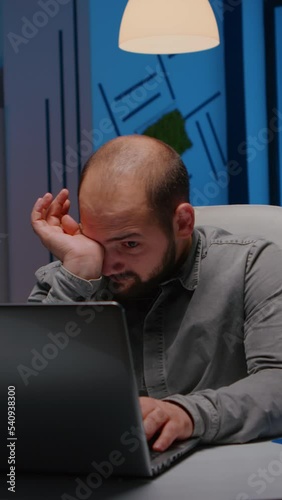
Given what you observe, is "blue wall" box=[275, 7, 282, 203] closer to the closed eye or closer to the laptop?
the closed eye

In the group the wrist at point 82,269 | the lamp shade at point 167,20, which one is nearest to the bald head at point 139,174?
the wrist at point 82,269

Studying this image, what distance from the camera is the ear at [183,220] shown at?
1441mm

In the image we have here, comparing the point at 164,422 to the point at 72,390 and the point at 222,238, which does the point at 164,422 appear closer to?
the point at 72,390

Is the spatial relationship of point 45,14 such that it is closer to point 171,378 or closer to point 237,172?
point 237,172

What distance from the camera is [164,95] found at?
464cm

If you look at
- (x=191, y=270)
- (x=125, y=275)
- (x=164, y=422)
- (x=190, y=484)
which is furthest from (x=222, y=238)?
(x=190, y=484)

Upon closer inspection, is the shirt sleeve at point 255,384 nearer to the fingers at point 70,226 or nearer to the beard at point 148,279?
the beard at point 148,279

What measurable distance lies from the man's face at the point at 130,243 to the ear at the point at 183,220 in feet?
0.08

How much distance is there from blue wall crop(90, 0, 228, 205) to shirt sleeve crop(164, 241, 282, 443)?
262cm

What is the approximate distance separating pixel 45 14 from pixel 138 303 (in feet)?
8.40

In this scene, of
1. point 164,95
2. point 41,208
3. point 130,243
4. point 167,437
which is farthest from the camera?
point 164,95

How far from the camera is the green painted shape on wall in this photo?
15.0 ft

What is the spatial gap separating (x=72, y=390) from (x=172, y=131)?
391 cm

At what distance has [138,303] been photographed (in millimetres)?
1467
